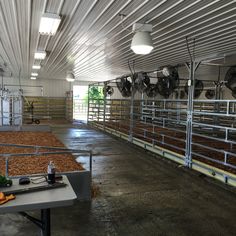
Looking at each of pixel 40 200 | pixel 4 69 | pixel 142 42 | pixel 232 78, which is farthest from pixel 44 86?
pixel 40 200

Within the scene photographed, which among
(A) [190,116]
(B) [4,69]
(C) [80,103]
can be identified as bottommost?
(A) [190,116]

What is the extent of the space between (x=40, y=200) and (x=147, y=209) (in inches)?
73.7

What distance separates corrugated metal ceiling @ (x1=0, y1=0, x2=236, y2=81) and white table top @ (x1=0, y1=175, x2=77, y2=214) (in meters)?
2.64

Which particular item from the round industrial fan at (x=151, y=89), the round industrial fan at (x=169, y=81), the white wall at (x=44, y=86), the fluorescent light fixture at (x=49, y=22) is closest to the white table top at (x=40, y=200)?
the fluorescent light fixture at (x=49, y=22)

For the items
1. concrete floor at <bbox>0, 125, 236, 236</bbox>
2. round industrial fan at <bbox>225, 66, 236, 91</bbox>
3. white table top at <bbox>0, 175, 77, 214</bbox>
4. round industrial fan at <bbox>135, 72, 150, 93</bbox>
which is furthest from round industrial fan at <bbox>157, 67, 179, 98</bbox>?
white table top at <bbox>0, 175, 77, 214</bbox>

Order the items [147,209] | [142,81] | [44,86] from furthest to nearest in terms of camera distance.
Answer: [44,86]
[142,81]
[147,209]

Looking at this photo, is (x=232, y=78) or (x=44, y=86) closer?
(x=232, y=78)

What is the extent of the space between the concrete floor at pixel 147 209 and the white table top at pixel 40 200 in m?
0.97

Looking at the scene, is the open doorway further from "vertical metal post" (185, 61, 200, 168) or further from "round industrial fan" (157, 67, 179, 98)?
"vertical metal post" (185, 61, 200, 168)

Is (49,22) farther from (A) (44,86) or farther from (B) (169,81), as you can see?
(A) (44,86)

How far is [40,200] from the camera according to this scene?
1648mm

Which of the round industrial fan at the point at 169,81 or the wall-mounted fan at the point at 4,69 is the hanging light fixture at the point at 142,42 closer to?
the round industrial fan at the point at 169,81

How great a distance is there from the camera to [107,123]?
1087 centimetres

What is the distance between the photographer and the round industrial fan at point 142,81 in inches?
307
